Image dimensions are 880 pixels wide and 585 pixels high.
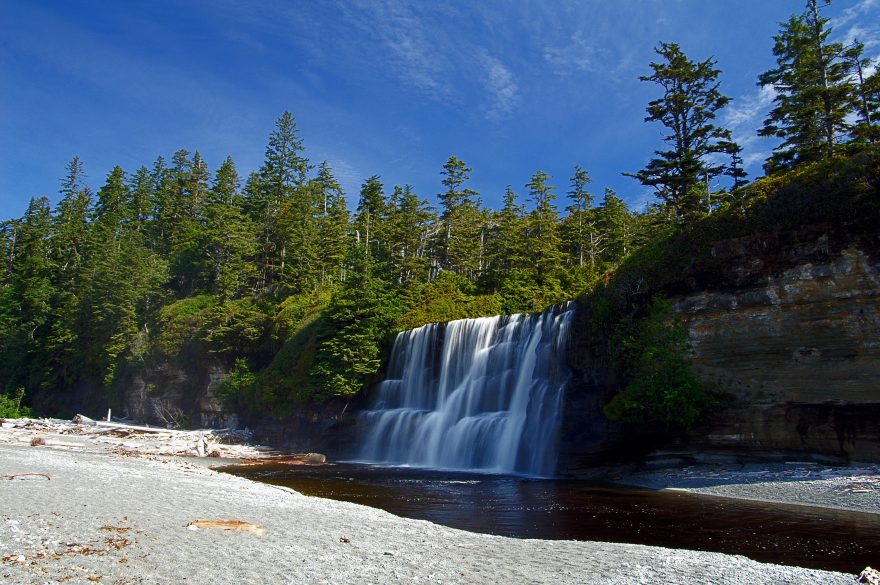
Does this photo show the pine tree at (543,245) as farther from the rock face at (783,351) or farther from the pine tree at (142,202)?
the pine tree at (142,202)

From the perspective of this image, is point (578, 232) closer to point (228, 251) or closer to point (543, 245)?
point (543, 245)

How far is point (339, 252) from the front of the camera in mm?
51250

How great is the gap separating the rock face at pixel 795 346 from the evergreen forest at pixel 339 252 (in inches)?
63.1

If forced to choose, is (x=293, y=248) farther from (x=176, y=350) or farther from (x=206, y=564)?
(x=206, y=564)

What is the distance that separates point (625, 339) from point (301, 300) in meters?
27.4

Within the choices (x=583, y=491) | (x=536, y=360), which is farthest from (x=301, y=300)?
(x=583, y=491)

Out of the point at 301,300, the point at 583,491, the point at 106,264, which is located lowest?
the point at 583,491

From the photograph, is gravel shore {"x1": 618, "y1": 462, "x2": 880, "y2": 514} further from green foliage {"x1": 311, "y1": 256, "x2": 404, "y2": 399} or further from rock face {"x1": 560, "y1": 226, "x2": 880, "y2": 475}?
green foliage {"x1": 311, "y1": 256, "x2": 404, "y2": 399}

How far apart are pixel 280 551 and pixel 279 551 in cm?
1

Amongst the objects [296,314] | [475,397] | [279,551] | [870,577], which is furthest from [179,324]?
[870,577]

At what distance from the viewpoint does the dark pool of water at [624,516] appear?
9.78m

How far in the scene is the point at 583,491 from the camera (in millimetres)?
17594

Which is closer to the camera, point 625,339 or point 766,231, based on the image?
point 766,231

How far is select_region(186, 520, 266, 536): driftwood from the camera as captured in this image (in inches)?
339
